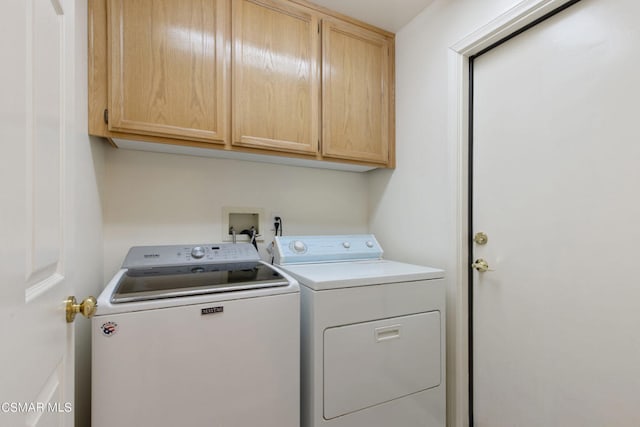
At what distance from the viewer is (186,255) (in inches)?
58.2

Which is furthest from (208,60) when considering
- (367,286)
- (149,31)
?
(367,286)

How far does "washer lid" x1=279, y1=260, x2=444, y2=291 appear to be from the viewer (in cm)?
124

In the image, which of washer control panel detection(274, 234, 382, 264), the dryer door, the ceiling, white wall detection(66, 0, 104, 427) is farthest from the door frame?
white wall detection(66, 0, 104, 427)

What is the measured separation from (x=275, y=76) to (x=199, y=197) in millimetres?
803

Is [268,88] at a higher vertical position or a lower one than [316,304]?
higher

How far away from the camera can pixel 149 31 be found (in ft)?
4.31

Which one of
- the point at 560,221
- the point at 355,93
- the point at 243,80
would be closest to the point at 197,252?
the point at 243,80

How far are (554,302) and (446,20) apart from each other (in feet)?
4.88

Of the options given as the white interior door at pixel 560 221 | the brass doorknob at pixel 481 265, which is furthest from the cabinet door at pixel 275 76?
the brass doorknob at pixel 481 265

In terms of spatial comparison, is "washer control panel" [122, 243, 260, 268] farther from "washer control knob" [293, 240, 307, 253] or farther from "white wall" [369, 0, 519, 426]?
"white wall" [369, 0, 519, 426]

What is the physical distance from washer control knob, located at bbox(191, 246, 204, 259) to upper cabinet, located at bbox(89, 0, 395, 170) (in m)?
0.51

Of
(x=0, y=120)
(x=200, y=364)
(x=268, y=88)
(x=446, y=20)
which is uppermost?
(x=446, y=20)

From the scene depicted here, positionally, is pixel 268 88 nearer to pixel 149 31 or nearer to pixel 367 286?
pixel 149 31

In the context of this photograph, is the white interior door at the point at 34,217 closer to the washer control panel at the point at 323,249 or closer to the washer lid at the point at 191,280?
the washer lid at the point at 191,280
